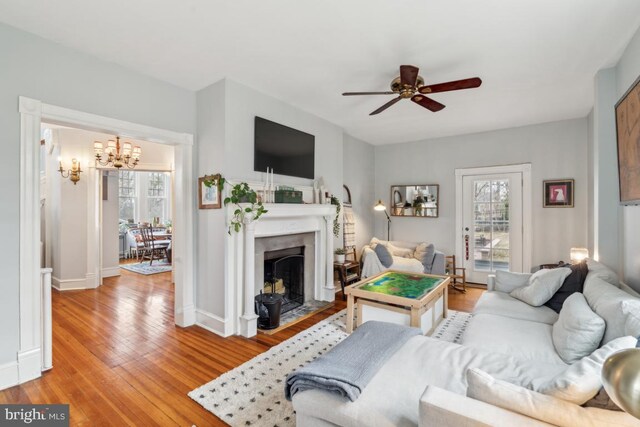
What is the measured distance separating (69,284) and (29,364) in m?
3.08

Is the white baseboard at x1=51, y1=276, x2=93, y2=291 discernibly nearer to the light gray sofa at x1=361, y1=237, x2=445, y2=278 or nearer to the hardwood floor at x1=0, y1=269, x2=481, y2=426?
the hardwood floor at x1=0, y1=269, x2=481, y2=426

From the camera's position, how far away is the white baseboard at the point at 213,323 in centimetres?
316

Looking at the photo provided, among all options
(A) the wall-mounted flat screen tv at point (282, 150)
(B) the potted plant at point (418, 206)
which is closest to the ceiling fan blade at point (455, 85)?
(A) the wall-mounted flat screen tv at point (282, 150)

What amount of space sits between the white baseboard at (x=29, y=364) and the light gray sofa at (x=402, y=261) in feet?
12.4

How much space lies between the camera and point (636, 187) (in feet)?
7.15

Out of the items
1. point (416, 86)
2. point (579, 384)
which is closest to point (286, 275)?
point (416, 86)

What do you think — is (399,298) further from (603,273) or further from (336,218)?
(336,218)

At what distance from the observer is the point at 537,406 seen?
107cm

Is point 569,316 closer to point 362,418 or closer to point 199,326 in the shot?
point 362,418

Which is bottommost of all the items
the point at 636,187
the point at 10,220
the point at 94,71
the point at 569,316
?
the point at 569,316

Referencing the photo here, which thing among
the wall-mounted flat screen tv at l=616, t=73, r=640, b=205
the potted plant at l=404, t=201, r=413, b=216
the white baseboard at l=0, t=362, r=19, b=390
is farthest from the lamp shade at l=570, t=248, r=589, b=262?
the white baseboard at l=0, t=362, r=19, b=390

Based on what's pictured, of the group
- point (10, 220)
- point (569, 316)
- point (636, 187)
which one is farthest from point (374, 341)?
point (10, 220)

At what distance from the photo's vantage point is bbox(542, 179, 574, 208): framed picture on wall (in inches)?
178

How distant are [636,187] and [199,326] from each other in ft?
13.4
